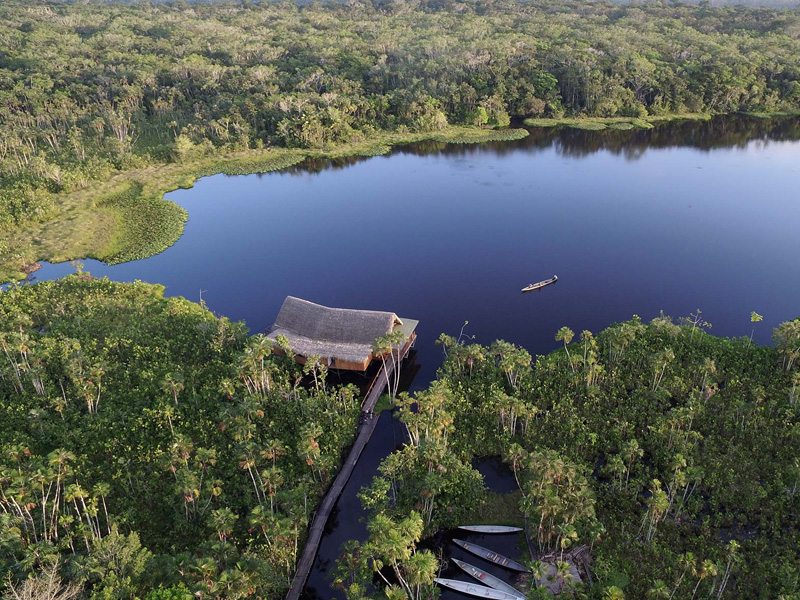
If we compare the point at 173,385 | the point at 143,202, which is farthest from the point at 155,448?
the point at 143,202

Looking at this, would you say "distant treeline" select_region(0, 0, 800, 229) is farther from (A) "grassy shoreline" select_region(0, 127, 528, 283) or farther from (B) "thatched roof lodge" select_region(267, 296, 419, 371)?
(B) "thatched roof lodge" select_region(267, 296, 419, 371)

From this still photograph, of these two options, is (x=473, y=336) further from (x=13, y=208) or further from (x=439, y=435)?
(x=13, y=208)

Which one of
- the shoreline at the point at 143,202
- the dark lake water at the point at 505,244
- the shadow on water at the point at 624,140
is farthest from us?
the shadow on water at the point at 624,140

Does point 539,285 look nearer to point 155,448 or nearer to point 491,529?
point 491,529

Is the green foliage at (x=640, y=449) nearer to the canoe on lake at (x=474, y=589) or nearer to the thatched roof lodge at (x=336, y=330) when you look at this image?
the canoe on lake at (x=474, y=589)

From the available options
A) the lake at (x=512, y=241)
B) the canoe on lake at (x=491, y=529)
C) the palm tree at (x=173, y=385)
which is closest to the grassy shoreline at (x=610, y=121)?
the lake at (x=512, y=241)

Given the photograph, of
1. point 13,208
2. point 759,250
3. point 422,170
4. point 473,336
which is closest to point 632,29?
point 422,170

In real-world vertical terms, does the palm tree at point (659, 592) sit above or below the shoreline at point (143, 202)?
below

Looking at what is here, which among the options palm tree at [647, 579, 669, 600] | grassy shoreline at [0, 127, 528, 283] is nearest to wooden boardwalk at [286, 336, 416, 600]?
palm tree at [647, 579, 669, 600]
